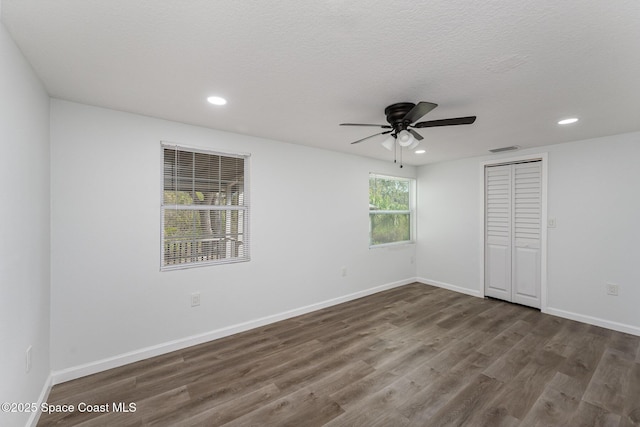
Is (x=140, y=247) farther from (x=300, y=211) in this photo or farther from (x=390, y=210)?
(x=390, y=210)

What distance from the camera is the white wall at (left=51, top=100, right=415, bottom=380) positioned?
2289mm

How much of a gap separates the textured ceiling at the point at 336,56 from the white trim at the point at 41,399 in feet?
7.31

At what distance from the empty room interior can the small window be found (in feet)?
1.45

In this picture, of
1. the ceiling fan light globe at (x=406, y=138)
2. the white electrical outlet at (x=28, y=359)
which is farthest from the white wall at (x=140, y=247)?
the ceiling fan light globe at (x=406, y=138)

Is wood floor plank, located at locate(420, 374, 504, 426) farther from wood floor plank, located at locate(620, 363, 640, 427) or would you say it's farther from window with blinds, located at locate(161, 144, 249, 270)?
window with blinds, located at locate(161, 144, 249, 270)

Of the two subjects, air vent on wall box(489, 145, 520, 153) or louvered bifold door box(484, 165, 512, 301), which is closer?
air vent on wall box(489, 145, 520, 153)

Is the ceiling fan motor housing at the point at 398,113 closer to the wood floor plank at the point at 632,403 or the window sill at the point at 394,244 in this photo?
the wood floor plank at the point at 632,403

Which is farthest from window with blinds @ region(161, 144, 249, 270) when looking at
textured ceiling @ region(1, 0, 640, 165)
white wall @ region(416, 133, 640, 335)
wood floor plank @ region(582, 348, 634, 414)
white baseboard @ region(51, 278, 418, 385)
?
white wall @ region(416, 133, 640, 335)

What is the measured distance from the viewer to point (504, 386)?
221cm

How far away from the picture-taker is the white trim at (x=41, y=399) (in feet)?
5.76

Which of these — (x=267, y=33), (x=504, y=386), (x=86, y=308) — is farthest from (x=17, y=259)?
(x=504, y=386)

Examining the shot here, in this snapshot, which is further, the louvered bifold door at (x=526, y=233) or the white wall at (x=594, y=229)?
the louvered bifold door at (x=526, y=233)

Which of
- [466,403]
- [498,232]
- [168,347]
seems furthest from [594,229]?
[168,347]

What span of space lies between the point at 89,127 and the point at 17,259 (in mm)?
1328
